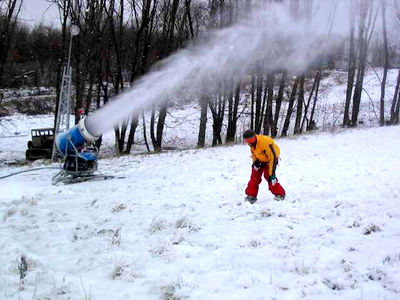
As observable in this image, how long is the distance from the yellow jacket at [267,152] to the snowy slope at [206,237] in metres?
0.78

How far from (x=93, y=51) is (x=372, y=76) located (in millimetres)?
30882

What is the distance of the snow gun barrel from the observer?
36.4 feet

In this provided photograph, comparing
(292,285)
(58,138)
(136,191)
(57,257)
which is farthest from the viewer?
(58,138)

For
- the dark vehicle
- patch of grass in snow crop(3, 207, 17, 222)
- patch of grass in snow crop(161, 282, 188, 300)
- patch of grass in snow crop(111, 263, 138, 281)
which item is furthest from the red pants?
the dark vehicle

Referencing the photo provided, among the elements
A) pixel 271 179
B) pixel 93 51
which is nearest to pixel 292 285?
pixel 271 179

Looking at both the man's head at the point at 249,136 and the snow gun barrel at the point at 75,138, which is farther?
the snow gun barrel at the point at 75,138

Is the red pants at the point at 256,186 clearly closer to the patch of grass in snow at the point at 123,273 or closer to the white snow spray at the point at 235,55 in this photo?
the patch of grass in snow at the point at 123,273

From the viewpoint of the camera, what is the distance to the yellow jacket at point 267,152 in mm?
8109

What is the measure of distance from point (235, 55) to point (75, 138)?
8.50 metres

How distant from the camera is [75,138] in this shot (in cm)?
Answer: 1135

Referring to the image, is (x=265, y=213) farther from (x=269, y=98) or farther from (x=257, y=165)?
(x=269, y=98)

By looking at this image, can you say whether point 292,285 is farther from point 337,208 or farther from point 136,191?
point 136,191

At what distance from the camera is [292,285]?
4562 millimetres

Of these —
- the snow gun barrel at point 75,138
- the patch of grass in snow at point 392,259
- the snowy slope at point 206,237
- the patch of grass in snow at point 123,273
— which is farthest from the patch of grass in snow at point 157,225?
the snow gun barrel at point 75,138
